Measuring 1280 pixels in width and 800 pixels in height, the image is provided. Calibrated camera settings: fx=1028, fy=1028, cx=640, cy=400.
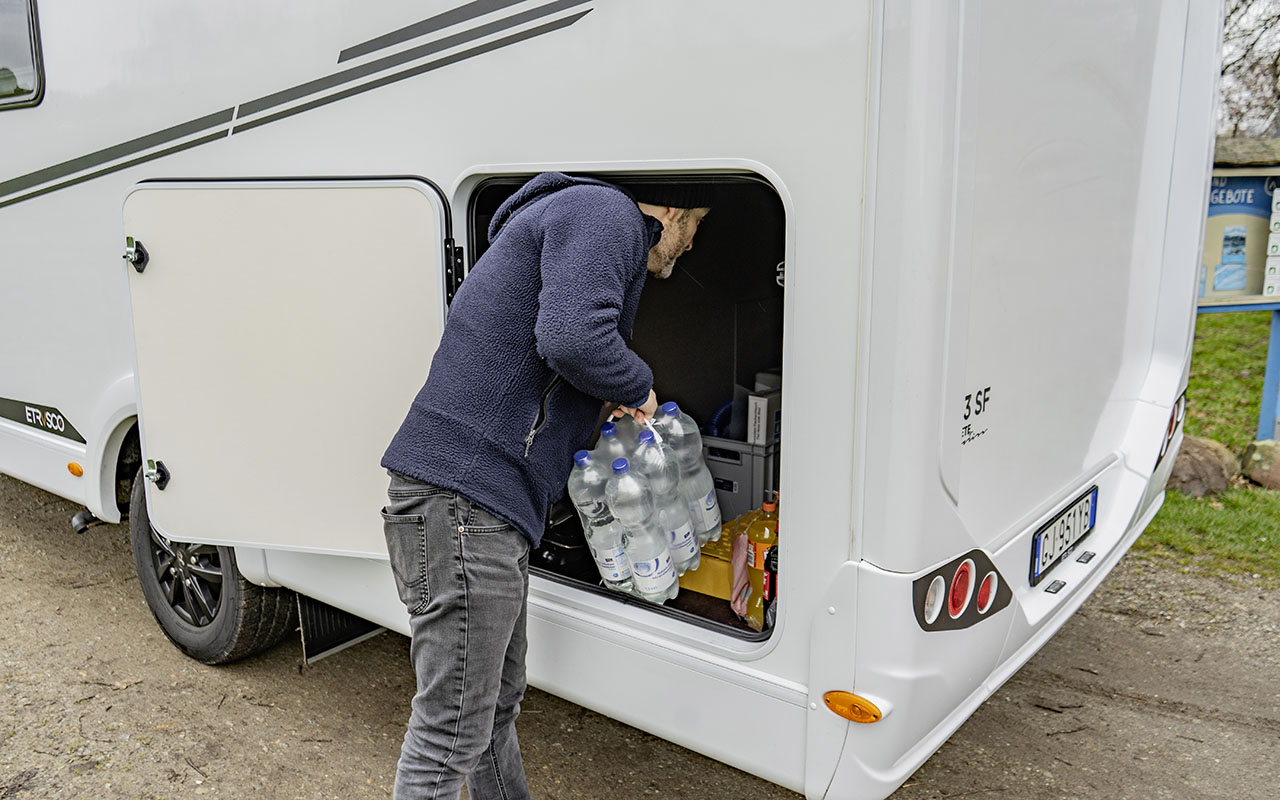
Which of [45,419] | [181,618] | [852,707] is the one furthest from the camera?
[45,419]

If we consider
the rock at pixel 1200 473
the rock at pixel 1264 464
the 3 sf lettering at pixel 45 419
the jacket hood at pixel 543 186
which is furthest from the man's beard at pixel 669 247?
the rock at pixel 1264 464

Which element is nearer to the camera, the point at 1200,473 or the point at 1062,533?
the point at 1062,533

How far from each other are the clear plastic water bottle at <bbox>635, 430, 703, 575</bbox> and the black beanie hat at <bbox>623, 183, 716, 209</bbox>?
627 millimetres

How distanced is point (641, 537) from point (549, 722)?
3.64 ft

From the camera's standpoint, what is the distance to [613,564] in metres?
2.53

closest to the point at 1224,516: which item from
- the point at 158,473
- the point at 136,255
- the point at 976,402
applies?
the point at 976,402

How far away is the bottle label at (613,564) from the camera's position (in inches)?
99.7

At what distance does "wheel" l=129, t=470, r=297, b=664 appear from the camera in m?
3.47

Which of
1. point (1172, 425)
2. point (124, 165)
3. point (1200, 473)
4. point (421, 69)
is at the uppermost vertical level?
point (421, 69)

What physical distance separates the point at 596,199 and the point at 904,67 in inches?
25.3

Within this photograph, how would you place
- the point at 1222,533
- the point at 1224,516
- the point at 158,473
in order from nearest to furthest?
the point at 158,473 < the point at 1222,533 < the point at 1224,516

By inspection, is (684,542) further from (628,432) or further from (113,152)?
(113,152)

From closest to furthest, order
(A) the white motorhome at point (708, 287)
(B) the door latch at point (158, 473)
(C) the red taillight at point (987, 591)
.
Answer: (A) the white motorhome at point (708, 287)
(C) the red taillight at point (987, 591)
(B) the door latch at point (158, 473)

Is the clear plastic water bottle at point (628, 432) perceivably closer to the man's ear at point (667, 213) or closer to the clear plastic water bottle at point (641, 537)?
the clear plastic water bottle at point (641, 537)
